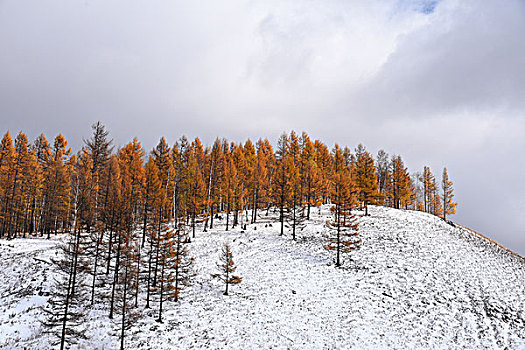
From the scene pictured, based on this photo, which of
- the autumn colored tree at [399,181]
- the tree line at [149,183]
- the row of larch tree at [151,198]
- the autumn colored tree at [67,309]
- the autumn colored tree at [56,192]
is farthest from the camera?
the autumn colored tree at [399,181]

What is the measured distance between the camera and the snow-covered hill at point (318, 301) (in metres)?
20.0

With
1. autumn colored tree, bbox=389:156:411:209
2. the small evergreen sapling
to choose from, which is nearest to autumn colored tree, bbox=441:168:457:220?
autumn colored tree, bbox=389:156:411:209

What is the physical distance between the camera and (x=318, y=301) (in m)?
24.5

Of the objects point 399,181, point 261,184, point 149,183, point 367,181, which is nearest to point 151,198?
point 149,183

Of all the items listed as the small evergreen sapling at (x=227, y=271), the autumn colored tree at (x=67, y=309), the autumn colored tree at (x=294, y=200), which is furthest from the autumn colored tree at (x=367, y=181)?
the autumn colored tree at (x=67, y=309)

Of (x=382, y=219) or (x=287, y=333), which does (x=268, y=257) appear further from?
(x=382, y=219)

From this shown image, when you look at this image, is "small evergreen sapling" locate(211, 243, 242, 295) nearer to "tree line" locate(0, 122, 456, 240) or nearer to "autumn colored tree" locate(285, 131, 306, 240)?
"tree line" locate(0, 122, 456, 240)

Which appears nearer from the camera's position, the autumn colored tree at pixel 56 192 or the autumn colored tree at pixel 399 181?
the autumn colored tree at pixel 56 192

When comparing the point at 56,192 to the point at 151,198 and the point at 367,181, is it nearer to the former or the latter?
the point at 151,198

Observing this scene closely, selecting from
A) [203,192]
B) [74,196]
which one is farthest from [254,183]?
[74,196]

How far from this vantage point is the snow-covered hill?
65.6ft

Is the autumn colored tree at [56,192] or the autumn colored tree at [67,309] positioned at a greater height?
the autumn colored tree at [56,192]

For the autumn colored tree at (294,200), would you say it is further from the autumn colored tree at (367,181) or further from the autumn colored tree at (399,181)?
the autumn colored tree at (399,181)

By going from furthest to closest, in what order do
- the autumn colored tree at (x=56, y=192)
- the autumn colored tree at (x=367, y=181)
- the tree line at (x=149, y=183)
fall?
the autumn colored tree at (x=367, y=181)
the autumn colored tree at (x=56, y=192)
the tree line at (x=149, y=183)
